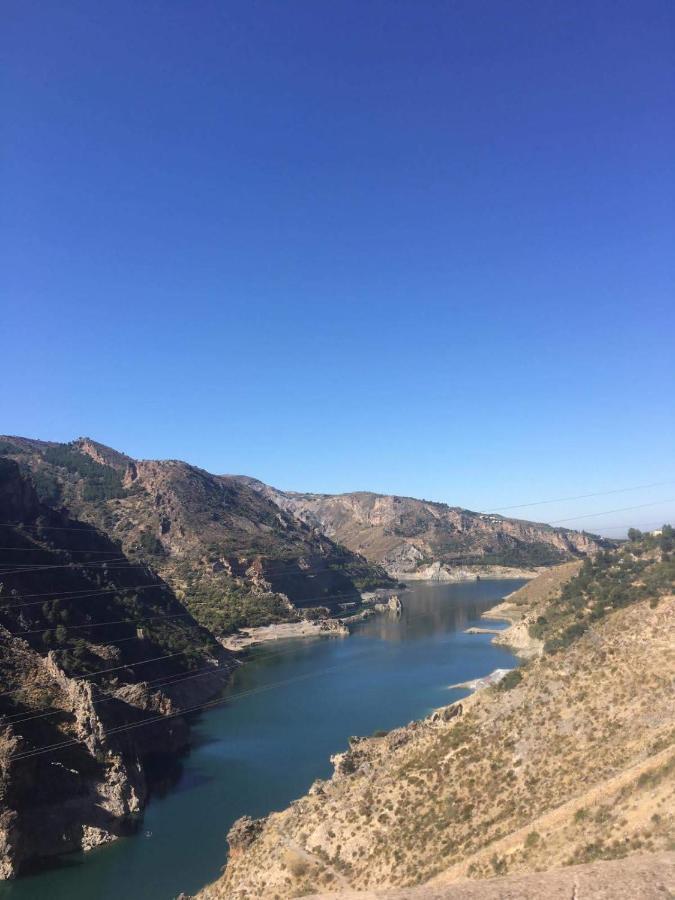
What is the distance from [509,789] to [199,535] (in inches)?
3987

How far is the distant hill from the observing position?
338 ft

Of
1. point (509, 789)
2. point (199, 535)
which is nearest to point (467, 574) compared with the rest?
point (199, 535)

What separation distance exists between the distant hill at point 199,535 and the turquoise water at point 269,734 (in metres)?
16.7

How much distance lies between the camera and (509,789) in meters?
22.8

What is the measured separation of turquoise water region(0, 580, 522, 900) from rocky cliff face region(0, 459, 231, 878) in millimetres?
1952

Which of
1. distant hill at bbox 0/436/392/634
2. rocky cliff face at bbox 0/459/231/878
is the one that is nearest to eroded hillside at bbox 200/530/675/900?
rocky cliff face at bbox 0/459/231/878

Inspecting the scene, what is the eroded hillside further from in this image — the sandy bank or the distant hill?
the distant hill

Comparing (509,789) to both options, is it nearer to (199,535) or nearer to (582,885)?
(582,885)

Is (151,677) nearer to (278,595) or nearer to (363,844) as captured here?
(363,844)

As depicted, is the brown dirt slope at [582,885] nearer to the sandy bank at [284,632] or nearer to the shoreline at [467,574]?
the sandy bank at [284,632]

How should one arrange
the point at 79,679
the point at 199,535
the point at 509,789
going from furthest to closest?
1. the point at 199,535
2. the point at 79,679
3. the point at 509,789

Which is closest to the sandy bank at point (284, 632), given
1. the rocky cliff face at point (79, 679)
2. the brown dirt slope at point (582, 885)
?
the rocky cliff face at point (79, 679)

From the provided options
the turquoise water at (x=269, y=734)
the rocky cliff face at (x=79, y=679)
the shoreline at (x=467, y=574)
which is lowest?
the turquoise water at (x=269, y=734)

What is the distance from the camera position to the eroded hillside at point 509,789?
18.2m
